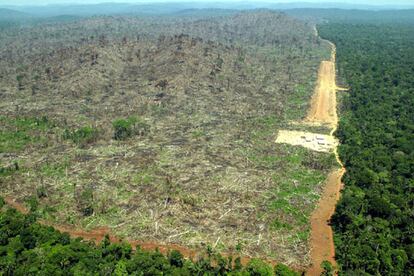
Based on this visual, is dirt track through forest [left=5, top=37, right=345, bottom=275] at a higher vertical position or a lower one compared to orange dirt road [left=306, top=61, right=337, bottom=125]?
lower

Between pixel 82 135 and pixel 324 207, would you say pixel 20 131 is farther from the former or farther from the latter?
pixel 324 207

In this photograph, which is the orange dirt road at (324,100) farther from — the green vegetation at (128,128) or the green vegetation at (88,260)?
the green vegetation at (88,260)

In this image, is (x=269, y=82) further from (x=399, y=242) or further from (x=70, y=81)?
(x=399, y=242)

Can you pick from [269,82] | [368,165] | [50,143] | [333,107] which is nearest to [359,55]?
[269,82]

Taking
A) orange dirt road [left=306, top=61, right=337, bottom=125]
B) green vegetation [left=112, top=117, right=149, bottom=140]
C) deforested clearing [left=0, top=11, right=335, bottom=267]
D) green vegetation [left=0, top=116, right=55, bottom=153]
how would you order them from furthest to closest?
orange dirt road [left=306, top=61, right=337, bottom=125] < green vegetation [left=112, top=117, right=149, bottom=140] < green vegetation [left=0, top=116, right=55, bottom=153] < deforested clearing [left=0, top=11, right=335, bottom=267]

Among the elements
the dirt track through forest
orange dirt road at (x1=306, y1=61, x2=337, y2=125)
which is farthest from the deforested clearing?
orange dirt road at (x1=306, y1=61, x2=337, y2=125)

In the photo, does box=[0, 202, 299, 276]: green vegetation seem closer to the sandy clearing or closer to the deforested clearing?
the deforested clearing

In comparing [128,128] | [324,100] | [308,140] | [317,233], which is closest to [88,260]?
[317,233]
